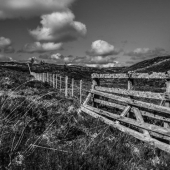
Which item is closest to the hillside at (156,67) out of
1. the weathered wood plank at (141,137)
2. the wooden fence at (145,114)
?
the wooden fence at (145,114)

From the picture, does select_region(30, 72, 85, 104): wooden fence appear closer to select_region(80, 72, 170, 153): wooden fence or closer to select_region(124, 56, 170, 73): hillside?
select_region(80, 72, 170, 153): wooden fence

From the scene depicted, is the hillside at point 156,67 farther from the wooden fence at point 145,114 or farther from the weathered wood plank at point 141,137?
the weathered wood plank at point 141,137

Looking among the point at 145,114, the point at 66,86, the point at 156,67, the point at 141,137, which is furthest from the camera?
the point at 156,67

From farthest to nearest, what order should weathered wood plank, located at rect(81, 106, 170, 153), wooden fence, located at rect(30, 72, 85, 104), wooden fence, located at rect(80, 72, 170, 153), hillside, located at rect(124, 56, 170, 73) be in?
hillside, located at rect(124, 56, 170, 73) → wooden fence, located at rect(30, 72, 85, 104) → wooden fence, located at rect(80, 72, 170, 153) → weathered wood plank, located at rect(81, 106, 170, 153)

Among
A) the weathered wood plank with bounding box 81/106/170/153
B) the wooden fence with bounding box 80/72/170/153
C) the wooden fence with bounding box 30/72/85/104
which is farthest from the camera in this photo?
the wooden fence with bounding box 30/72/85/104

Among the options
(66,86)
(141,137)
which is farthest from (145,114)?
(66,86)

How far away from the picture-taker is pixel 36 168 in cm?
297

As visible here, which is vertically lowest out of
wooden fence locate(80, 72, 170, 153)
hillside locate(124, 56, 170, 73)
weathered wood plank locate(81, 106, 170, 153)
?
weathered wood plank locate(81, 106, 170, 153)

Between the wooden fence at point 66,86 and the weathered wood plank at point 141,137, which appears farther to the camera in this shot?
the wooden fence at point 66,86

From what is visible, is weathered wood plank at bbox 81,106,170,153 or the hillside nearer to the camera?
weathered wood plank at bbox 81,106,170,153

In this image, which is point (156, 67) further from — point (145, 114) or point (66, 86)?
point (145, 114)

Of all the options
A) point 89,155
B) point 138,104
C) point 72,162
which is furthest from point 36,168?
point 138,104

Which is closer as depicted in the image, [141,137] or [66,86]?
[141,137]

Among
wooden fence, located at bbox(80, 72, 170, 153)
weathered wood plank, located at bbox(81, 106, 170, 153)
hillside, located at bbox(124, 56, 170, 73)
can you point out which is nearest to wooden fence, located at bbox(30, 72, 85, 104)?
wooden fence, located at bbox(80, 72, 170, 153)
